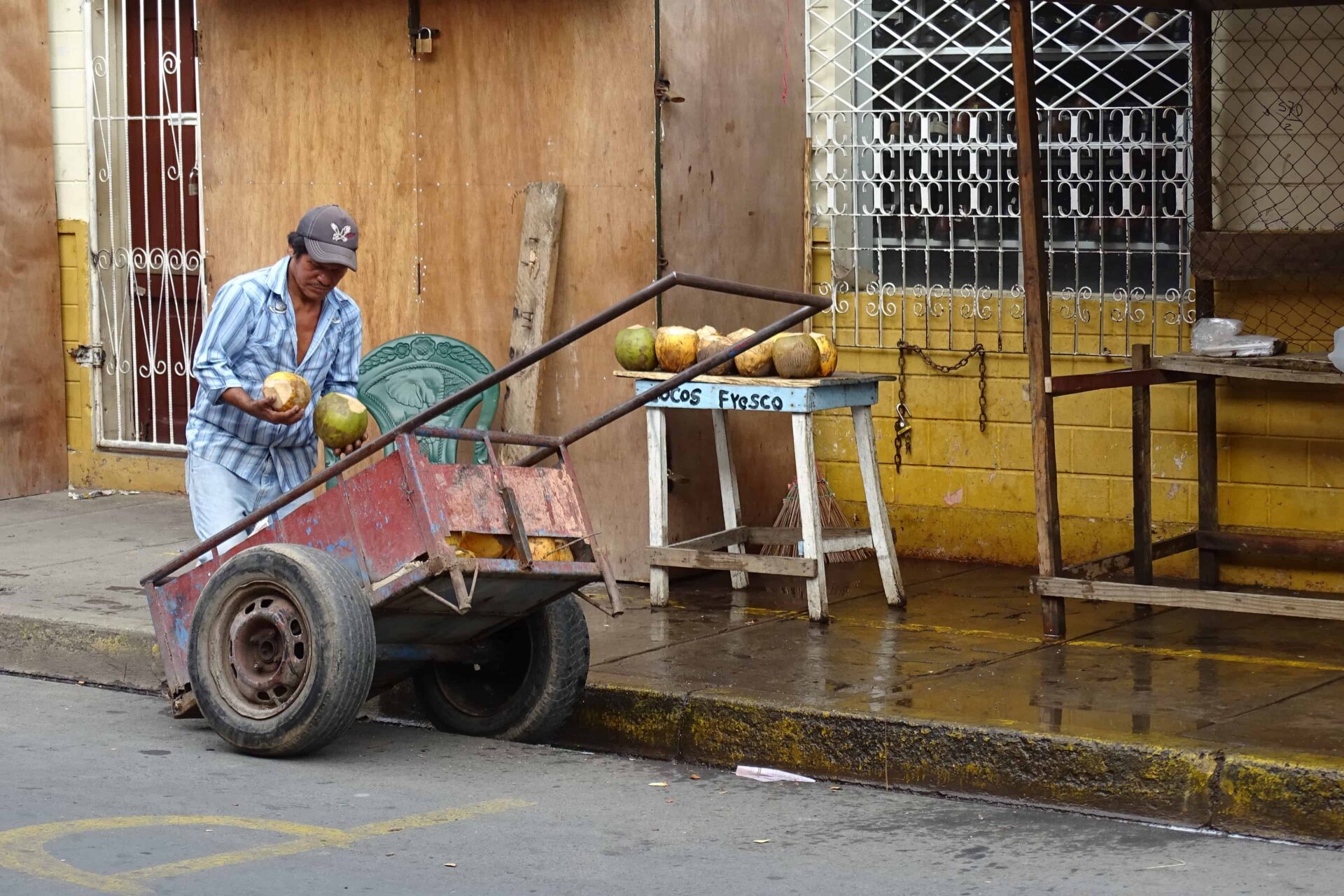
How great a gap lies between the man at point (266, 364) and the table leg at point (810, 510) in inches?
68.3

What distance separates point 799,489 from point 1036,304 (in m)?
1.21

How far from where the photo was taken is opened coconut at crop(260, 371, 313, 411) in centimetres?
677

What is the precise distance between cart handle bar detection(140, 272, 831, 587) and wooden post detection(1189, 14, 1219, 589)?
252cm

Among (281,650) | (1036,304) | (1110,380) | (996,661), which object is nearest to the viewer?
(281,650)

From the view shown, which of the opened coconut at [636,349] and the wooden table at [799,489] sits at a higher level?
the opened coconut at [636,349]

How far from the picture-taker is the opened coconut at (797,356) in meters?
7.86

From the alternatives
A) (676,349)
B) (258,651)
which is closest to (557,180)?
(676,349)

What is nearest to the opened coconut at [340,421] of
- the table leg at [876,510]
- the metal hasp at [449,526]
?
the metal hasp at [449,526]

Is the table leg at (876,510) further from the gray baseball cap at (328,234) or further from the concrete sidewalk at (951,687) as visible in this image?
the gray baseball cap at (328,234)

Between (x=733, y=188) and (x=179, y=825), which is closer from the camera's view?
(x=179, y=825)

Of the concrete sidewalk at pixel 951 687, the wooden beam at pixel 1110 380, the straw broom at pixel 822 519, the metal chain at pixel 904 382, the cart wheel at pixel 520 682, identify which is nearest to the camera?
the concrete sidewalk at pixel 951 687

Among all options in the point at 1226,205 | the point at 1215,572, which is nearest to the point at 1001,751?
the point at 1215,572

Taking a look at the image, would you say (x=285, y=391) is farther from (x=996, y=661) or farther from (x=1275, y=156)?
(x=1275, y=156)

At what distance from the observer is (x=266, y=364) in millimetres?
7023
